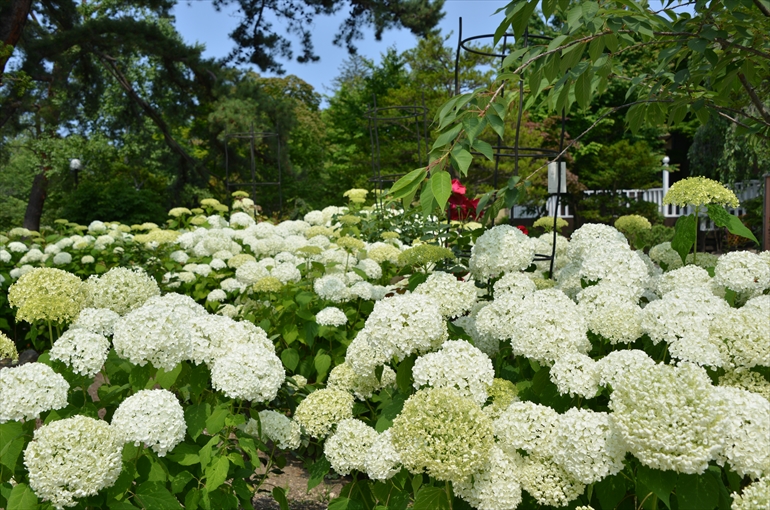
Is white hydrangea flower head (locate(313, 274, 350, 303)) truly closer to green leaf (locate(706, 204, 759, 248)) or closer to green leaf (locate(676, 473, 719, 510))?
green leaf (locate(706, 204, 759, 248))

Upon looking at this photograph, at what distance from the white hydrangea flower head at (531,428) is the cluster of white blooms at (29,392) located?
1.38 m

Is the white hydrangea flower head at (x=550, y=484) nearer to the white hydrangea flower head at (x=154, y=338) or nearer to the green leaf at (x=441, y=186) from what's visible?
the green leaf at (x=441, y=186)

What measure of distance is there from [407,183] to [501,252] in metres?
0.64

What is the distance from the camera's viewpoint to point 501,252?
246cm

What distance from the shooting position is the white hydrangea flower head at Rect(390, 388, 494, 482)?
152 centimetres

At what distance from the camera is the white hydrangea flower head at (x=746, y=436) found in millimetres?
1394

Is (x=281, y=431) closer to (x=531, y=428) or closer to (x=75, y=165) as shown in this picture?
(x=531, y=428)

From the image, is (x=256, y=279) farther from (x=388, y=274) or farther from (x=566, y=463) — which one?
(x=566, y=463)

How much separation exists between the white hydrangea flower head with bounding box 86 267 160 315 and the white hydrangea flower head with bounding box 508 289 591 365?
1.58 m

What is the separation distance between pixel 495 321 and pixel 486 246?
0.42 m

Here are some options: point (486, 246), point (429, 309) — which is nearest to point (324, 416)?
point (429, 309)

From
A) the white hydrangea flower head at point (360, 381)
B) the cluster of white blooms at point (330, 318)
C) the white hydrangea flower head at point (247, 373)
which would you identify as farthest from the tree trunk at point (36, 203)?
the white hydrangea flower head at point (247, 373)

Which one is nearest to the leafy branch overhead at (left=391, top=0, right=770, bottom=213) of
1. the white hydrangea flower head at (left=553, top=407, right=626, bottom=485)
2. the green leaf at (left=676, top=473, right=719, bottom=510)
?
the white hydrangea flower head at (left=553, top=407, right=626, bottom=485)

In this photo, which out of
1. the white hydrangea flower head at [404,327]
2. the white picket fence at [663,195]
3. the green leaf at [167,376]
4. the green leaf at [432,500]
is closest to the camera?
the green leaf at [432,500]
